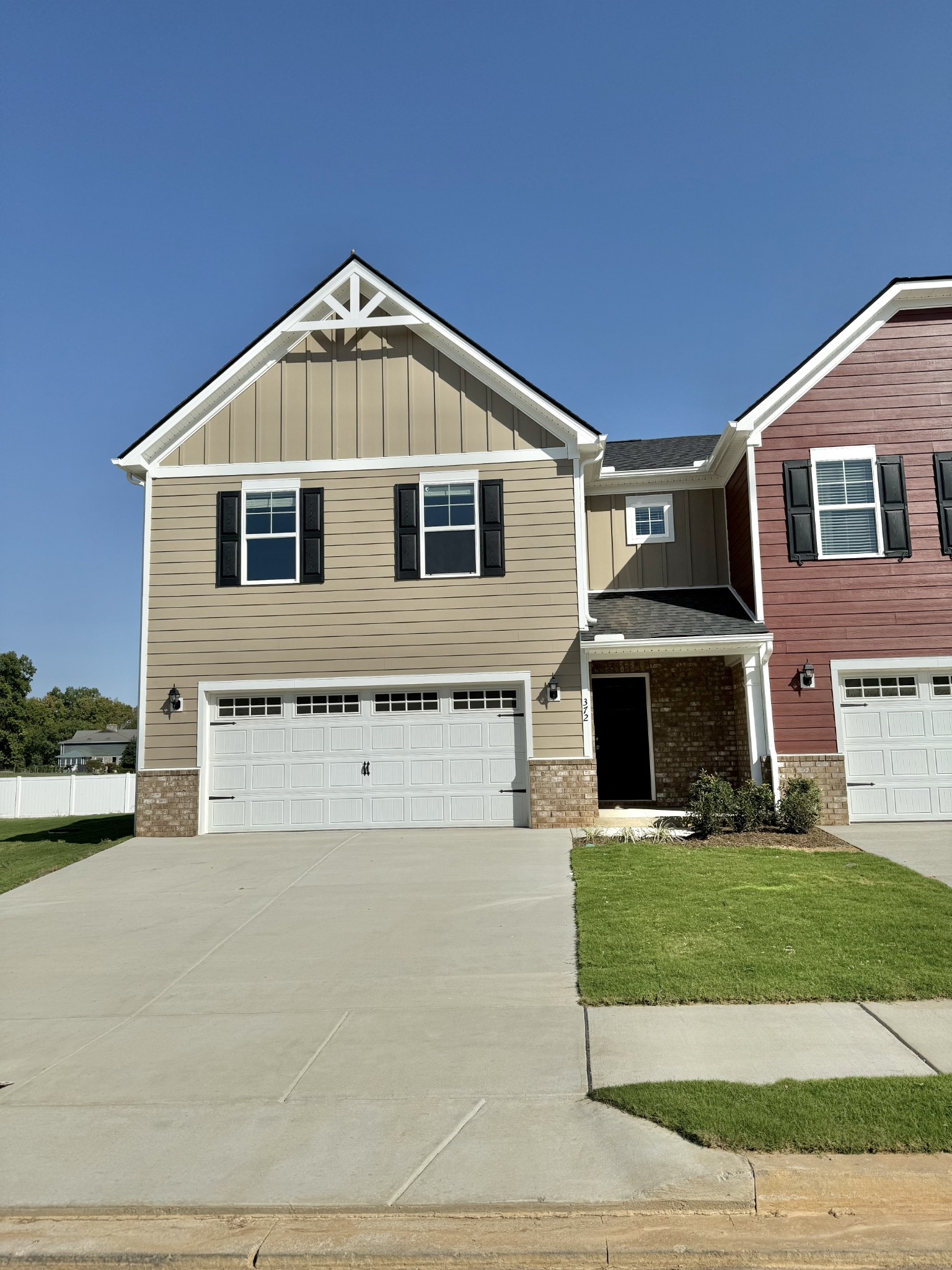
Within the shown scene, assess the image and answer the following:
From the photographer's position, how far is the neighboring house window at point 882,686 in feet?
46.6

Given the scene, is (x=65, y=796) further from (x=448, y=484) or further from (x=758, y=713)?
(x=758, y=713)

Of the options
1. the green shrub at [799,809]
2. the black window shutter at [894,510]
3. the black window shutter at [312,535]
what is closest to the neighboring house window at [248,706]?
the black window shutter at [312,535]

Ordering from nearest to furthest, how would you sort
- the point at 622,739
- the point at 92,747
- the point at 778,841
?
the point at 778,841 → the point at 622,739 → the point at 92,747

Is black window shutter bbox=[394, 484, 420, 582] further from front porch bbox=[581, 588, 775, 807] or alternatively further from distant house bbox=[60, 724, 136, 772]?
distant house bbox=[60, 724, 136, 772]

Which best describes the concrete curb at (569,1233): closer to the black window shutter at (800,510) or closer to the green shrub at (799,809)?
the green shrub at (799,809)

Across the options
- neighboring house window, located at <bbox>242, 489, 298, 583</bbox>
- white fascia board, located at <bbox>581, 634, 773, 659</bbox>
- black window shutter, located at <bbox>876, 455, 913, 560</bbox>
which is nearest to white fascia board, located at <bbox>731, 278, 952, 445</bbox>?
black window shutter, located at <bbox>876, 455, 913, 560</bbox>

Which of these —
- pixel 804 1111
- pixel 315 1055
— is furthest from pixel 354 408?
pixel 804 1111

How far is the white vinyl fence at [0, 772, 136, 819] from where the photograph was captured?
26.5 metres

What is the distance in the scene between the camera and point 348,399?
49.4 feet

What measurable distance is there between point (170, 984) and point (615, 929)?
12.1ft

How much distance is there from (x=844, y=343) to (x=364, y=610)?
872cm

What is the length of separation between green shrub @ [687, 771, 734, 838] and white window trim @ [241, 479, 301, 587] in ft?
23.1

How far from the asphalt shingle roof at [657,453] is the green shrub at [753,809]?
6021 mm

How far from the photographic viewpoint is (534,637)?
→ 14273 mm
